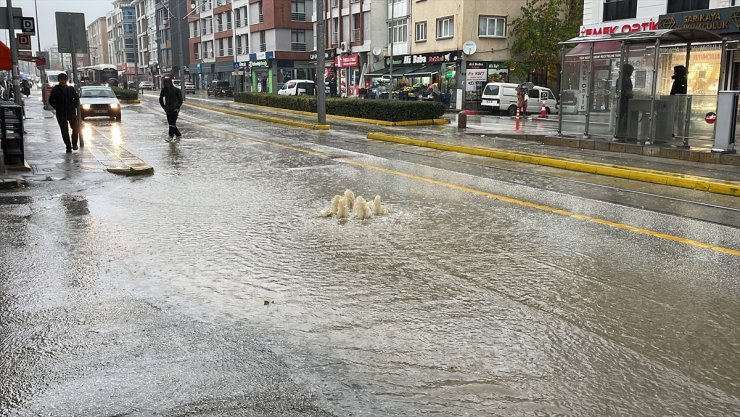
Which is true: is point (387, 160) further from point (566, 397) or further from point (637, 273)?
point (566, 397)

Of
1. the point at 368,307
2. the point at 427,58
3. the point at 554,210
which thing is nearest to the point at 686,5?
the point at 427,58

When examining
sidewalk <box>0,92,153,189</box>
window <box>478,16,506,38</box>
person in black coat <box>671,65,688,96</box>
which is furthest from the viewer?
window <box>478,16,506,38</box>

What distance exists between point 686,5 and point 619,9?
3429 millimetres

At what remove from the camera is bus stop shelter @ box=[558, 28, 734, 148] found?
15.3 metres

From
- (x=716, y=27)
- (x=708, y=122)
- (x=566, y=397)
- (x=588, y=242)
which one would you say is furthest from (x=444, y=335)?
(x=716, y=27)

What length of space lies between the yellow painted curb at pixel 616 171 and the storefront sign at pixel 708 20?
14830 millimetres

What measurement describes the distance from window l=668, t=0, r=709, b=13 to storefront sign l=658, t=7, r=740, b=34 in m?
0.33

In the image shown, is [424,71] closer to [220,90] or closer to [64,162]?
[220,90]

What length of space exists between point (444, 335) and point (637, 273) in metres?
2.31

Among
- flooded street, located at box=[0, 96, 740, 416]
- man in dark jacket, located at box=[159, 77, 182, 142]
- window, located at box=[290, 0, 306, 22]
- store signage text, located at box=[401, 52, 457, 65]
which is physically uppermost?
window, located at box=[290, 0, 306, 22]

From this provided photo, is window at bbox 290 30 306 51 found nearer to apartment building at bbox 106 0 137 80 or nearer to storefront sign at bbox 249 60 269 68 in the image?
storefront sign at bbox 249 60 269 68

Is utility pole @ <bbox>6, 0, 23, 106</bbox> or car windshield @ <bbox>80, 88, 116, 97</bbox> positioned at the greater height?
utility pole @ <bbox>6, 0, 23, 106</bbox>

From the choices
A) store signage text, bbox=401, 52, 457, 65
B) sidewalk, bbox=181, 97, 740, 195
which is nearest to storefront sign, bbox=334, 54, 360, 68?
store signage text, bbox=401, 52, 457, 65

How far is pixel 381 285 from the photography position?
5.30 metres
